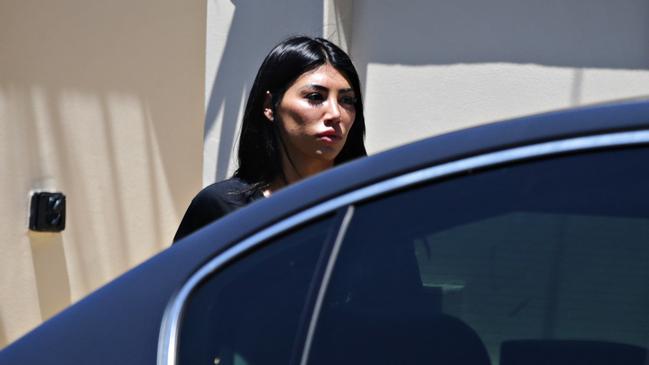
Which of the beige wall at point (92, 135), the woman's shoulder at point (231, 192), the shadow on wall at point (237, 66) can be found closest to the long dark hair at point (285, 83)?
the woman's shoulder at point (231, 192)

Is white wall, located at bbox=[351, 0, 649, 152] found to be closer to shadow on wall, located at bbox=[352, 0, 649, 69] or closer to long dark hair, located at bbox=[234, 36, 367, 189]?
shadow on wall, located at bbox=[352, 0, 649, 69]

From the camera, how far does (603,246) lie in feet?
6.93

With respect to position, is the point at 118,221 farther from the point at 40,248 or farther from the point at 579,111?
the point at 579,111

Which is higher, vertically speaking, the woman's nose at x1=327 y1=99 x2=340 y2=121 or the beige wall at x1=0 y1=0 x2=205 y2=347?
the woman's nose at x1=327 y1=99 x2=340 y2=121

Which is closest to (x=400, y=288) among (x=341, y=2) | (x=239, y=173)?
(x=239, y=173)

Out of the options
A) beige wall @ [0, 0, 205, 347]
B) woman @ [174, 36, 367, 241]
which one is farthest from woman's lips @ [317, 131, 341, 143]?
beige wall @ [0, 0, 205, 347]

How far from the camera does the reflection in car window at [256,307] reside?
2.20 meters

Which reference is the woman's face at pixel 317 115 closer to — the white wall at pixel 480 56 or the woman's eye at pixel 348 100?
the woman's eye at pixel 348 100

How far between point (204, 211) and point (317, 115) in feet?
1.87

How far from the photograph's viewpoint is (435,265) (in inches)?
85.8

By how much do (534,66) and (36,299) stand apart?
3.71 metres

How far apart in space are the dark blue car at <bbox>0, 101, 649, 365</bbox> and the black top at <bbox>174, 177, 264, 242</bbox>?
4.15 ft

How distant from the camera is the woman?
155 inches

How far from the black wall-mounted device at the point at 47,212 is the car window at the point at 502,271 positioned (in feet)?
14.9
